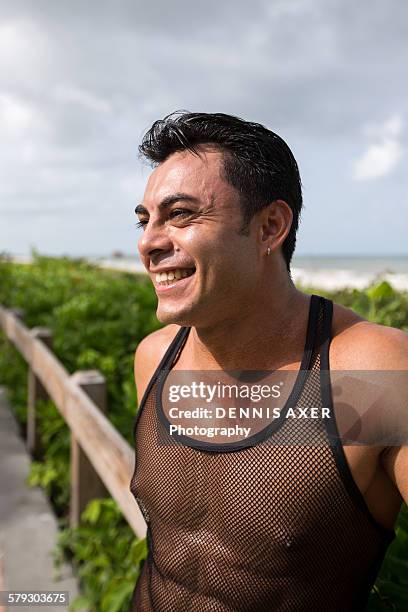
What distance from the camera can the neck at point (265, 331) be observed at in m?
1.51

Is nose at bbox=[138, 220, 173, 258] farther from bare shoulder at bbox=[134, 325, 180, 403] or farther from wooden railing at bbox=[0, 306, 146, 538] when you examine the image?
wooden railing at bbox=[0, 306, 146, 538]

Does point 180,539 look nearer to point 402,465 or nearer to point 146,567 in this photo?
point 146,567

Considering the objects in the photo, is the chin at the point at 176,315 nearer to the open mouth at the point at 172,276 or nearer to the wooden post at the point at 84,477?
the open mouth at the point at 172,276

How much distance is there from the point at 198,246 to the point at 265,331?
286 mm

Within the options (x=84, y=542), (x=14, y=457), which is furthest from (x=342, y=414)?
(x=14, y=457)

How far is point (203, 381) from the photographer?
1669 millimetres

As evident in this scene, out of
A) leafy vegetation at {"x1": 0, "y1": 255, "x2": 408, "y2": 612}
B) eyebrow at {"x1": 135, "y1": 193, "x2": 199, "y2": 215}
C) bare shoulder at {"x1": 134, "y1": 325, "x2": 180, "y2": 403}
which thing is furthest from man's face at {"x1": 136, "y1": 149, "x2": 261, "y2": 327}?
leafy vegetation at {"x1": 0, "y1": 255, "x2": 408, "y2": 612}

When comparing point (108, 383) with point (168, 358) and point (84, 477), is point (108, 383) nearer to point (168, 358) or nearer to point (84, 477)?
point (84, 477)

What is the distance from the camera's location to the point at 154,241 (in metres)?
1.50

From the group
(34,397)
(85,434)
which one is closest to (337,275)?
(34,397)

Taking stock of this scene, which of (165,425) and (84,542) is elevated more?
(165,425)

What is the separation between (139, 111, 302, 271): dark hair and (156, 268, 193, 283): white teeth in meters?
0.17

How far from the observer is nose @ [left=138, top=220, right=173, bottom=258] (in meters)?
1.49

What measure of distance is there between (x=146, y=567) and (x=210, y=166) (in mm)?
1168
